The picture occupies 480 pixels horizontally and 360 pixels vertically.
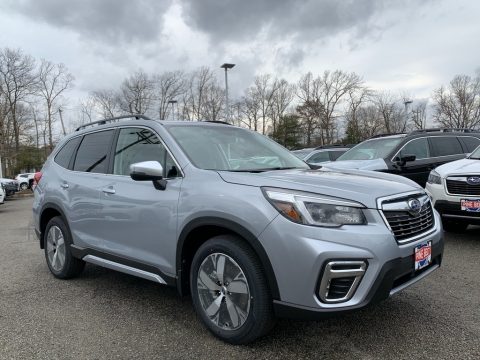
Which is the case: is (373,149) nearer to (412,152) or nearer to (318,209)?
(412,152)

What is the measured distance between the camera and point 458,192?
5996 mm

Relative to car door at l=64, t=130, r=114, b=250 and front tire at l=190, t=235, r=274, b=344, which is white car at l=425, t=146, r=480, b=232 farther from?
car door at l=64, t=130, r=114, b=250

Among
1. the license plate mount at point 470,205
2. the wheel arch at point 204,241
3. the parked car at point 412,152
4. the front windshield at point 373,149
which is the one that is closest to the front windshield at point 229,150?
the wheel arch at point 204,241

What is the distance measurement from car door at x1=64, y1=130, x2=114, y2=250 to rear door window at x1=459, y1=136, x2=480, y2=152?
794 centimetres

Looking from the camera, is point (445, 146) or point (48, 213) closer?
point (48, 213)

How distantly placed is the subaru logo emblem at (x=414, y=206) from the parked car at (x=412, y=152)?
4.95 meters

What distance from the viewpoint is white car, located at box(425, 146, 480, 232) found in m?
5.83

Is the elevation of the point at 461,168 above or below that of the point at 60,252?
above

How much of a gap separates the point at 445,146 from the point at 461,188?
11.7 feet

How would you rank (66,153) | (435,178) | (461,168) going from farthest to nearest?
1. (435,178)
2. (461,168)
3. (66,153)

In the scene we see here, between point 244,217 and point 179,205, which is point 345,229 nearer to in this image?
point 244,217

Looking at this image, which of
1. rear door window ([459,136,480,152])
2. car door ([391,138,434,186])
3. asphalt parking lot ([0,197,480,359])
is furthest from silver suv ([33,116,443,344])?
rear door window ([459,136,480,152])

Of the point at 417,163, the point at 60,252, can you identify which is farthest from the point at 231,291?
Result: the point at 417,163

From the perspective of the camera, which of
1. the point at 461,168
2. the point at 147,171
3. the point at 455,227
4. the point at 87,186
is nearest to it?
the point at 147,171
